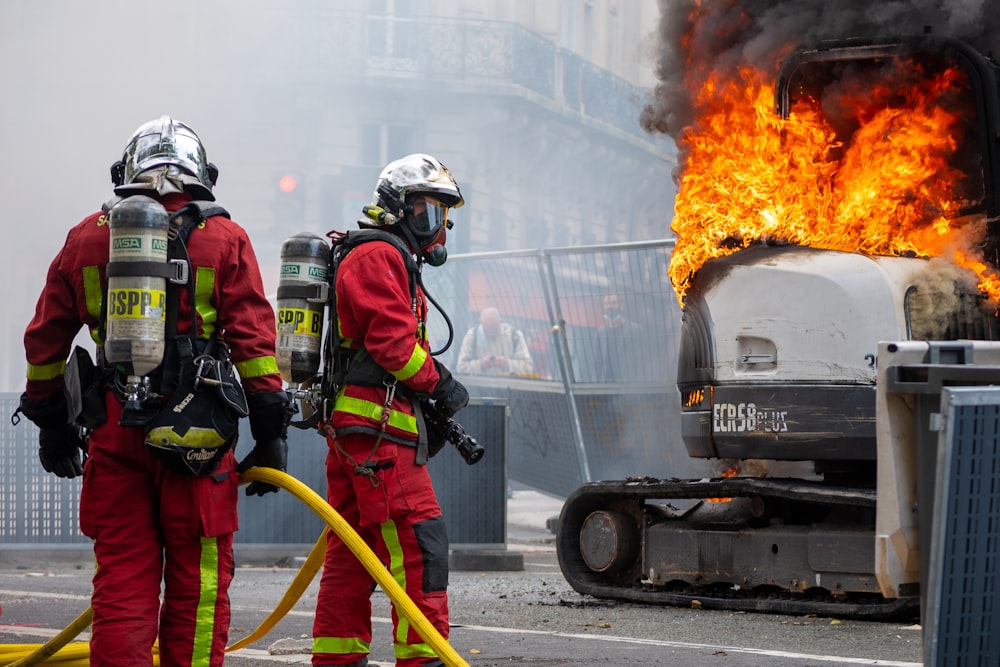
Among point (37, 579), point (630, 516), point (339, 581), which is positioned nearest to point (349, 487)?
point (339, 581)

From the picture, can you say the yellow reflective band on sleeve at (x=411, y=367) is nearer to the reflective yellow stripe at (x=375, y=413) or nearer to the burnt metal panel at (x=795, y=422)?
the reflective yellow stripe at (x=375, y=413)

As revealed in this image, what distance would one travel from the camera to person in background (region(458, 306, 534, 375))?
47.0ft

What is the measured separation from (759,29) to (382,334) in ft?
14.7

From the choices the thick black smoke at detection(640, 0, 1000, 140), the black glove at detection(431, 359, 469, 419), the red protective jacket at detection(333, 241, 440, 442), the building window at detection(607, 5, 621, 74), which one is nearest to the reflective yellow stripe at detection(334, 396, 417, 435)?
the red protective jacket at detection(333, 241, 440, 442)

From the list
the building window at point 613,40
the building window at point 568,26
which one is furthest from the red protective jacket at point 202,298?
the building window at point 568,26

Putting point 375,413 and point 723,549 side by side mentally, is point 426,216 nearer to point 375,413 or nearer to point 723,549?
point 375,413

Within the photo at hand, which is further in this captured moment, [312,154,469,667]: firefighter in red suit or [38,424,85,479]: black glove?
[312,154,469,667]: firefighter in red suit

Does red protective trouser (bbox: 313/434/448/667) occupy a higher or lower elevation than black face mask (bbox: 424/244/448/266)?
lower

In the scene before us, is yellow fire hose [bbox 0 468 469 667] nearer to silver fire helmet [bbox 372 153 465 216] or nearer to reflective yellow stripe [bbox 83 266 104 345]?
reflective yellow stripe [bbox 83 266 104 345]

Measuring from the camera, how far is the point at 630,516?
30.5 feet

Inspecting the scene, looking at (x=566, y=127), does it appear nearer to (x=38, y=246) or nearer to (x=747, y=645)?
(x=38, y=246)

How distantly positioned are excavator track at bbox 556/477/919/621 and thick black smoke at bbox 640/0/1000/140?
236 cm

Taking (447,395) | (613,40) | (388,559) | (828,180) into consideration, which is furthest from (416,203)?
(613,40)

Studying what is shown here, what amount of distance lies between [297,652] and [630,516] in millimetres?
3102
